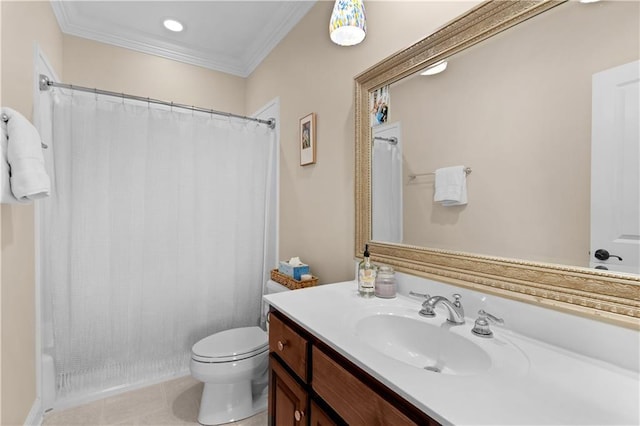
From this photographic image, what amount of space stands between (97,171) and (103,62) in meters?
1.32

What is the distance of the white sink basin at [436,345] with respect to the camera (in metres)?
0.77

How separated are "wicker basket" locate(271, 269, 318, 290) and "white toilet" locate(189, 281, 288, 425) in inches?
14.5

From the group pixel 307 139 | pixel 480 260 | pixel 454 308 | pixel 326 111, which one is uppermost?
pixel 326 111

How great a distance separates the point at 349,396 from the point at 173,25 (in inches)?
111

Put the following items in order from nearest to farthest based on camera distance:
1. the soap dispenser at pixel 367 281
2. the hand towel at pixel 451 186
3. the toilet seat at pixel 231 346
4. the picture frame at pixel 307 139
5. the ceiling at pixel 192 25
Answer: the hand towel at pixel 451 186, the soap dispenser at pixel 367 281, the toilet seat at pixel 231 346, the picture frame at pixel 307 139, the ceiling at pixel 192 25

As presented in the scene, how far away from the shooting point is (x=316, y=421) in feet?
2.96

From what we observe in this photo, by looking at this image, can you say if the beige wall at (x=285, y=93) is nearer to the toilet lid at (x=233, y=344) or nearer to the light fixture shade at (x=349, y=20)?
the light fixture shade at (x=349, y=20)

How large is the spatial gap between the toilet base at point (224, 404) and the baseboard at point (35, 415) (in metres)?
0.83

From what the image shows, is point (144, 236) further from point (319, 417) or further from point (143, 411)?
point (319, 417)

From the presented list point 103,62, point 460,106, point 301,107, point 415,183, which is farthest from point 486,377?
point 103,62

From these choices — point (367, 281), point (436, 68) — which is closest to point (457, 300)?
point (367, 281)

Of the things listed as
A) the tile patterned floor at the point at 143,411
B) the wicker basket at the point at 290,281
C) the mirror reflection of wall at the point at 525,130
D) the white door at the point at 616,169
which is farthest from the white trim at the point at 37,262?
the white door at the point at 616,169

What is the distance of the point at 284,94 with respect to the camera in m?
2.30

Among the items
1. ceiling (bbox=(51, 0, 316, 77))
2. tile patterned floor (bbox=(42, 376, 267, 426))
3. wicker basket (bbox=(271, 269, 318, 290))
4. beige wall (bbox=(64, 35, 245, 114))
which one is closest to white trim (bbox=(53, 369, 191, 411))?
tile patterned floor (bbox=(42, 376, 267, 426))
